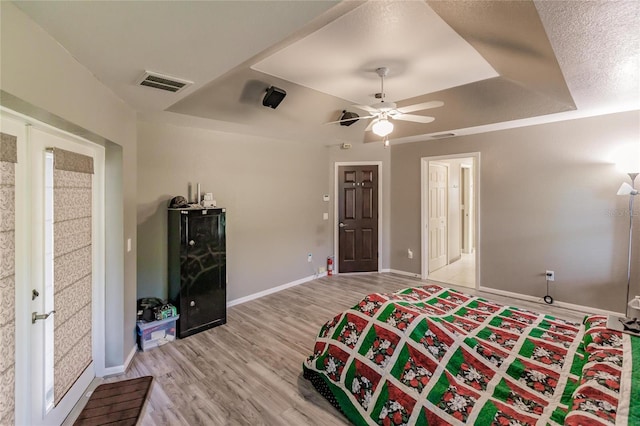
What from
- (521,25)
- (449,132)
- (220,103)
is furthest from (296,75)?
(449,132)

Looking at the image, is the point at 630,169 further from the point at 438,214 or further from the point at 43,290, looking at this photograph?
the point at 43,290

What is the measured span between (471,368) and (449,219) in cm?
515

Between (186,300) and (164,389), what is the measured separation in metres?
1.02

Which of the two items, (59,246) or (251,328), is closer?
(59,246)

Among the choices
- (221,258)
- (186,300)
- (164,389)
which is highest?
(221,258)

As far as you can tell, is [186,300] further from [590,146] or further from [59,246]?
[590,146]

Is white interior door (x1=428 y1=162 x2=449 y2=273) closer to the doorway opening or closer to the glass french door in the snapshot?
the doorway opening

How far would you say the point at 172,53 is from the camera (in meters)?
1.73

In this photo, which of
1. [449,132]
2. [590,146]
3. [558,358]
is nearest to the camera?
[558,358]

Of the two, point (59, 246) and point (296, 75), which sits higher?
point (296, 75)

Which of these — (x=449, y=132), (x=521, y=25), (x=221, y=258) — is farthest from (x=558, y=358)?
(x=449, y=132)

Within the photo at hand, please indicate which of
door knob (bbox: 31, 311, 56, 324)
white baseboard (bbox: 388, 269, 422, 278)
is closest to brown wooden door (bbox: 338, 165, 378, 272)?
white baseboard (bbox: 388, 269, 422, 278)

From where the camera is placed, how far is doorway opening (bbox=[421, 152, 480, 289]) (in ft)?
17.1

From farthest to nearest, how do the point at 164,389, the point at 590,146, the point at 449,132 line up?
1. the point at 449,132
2. the point at 590,146
3. the point at 164,389
